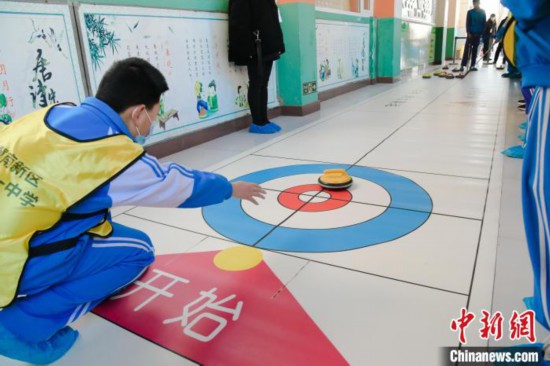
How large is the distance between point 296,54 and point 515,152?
2.37 metres

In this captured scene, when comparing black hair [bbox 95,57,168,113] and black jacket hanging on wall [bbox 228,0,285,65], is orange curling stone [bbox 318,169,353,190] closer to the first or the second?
black hair [bbox 95,57,168,113]

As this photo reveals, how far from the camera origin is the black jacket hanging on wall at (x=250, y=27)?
3.25 metres

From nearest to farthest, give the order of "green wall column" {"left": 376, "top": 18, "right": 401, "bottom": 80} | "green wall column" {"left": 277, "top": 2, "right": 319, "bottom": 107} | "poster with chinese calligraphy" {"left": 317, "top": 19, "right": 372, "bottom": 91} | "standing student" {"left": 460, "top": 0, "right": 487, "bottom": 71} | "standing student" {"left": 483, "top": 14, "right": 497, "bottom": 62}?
"green wall column" {"left": 277, "top": 2, "right": 319, "bottom": 107}
"poster with chinese calligraphy" {"left": 317, "top": 19, "right": 372, "bottom": 91}
"green wall column" {"left": 376, "top": 18, "right": 401, "bottom": 80}
"standing student" {"left": 460, "top": 0, "right": 487, "bottom": 71}
"standing student" {"left": 483, "top": 14, "right": 497, "bottom": 62}

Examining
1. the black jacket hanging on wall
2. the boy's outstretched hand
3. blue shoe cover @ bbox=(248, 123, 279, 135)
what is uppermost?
the black jacket hanging on wall

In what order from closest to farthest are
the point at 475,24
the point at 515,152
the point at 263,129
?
1. the point at 515,152
2. the point at 263,129
3. the point at 475,24

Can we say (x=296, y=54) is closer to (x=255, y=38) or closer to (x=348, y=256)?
(x=255, y=38)

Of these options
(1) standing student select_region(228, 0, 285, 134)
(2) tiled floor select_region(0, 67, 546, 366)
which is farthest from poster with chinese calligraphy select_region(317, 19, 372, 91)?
(2) tiled floor select_region(0, 67, 546, 366)

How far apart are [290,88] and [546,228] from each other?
3.63 m

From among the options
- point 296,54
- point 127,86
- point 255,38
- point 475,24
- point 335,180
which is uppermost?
point 475,24

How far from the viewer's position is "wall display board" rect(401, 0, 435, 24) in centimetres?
818

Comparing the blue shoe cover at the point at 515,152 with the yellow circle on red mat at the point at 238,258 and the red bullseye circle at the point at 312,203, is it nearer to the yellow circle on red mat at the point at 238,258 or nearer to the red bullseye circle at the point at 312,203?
the red bullseye circle at the point at 312,203

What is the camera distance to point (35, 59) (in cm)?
208

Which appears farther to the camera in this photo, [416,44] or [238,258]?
[416,44]

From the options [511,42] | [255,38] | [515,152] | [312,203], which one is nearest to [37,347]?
[312,203]
